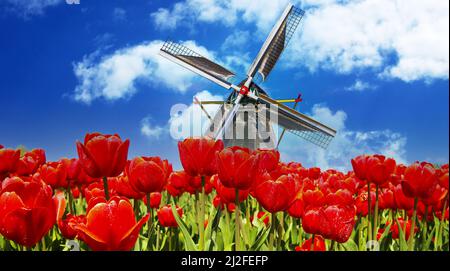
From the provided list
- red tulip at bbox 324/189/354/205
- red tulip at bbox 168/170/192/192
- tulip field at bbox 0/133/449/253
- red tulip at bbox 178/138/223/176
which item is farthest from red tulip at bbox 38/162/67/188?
red tulip at bbox 324/189/354/205

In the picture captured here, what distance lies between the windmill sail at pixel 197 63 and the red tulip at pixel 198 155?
569 inches

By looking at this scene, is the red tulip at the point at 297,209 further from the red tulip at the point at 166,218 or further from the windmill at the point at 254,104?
the windmill at the point at 254,104

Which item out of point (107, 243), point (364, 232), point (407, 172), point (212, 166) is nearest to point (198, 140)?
point (212, 166)

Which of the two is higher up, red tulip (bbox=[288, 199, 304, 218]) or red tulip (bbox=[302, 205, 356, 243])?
red tulip (bbox=[288, 199, 304, 218])

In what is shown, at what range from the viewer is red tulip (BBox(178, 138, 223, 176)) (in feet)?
6.34

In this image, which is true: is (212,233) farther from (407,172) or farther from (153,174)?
(407,172)

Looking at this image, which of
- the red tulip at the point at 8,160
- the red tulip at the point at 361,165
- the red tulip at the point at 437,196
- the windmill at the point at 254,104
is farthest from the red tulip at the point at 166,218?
the windmill at the point at 254,104

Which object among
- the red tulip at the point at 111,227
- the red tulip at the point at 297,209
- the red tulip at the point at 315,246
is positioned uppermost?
the red tulip at the point at 297,209

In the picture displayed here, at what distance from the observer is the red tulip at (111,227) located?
1.14 m

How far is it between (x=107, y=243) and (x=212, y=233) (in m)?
1.16

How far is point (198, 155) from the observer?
1936mm

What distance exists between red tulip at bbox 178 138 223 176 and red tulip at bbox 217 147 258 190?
193 mm

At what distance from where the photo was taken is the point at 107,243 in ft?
3.76

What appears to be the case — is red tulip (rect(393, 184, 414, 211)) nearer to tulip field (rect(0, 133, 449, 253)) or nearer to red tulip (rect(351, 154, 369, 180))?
tulip field (rect(0, 133, 449, 253))
